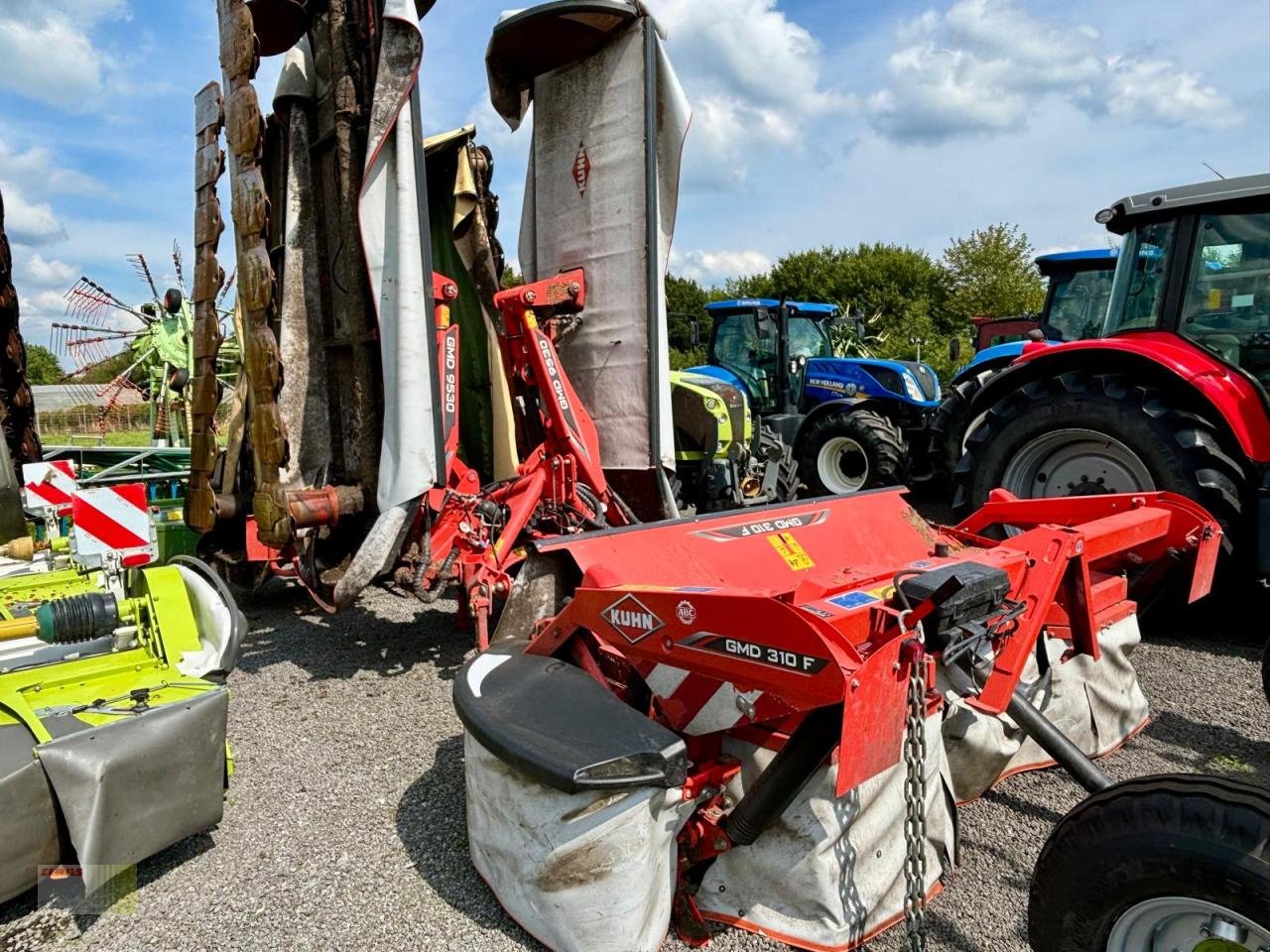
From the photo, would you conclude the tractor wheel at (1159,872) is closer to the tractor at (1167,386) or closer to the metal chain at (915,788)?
the metal chain at (915,788)

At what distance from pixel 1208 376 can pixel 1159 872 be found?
12.6 feet

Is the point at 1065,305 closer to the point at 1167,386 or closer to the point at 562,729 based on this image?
the point at 1167,386

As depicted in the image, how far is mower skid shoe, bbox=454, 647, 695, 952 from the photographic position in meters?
1.95

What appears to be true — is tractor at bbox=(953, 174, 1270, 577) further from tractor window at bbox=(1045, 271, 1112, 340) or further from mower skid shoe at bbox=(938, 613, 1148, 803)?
tractor window at bbox=(1045, 271, 1112, 340)

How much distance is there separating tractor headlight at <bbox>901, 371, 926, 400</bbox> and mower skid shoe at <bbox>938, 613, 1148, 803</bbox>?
6.05 meters

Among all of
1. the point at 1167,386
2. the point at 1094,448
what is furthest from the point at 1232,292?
the point at 1094,448

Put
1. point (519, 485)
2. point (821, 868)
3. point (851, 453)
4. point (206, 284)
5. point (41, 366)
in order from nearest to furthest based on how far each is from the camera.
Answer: point (821, 868), point (519, 485), point (206, 284), point (851, 453), point (41, 366)

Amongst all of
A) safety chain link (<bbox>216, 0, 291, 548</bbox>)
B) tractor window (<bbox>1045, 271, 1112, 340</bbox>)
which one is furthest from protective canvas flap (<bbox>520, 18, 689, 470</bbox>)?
tractor window (<bbox>1045, 271, 1112, 340</bbox>)

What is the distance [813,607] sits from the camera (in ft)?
5.97

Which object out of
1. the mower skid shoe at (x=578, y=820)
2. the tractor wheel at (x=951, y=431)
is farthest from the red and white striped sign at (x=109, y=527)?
the tractor wheel at (x=951, y=431)

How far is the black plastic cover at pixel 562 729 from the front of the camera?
75.3 inches

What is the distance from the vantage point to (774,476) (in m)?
8.22

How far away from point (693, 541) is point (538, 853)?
128 centimetres

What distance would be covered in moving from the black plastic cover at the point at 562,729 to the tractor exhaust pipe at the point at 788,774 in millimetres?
181
